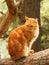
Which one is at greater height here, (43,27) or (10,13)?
(10,13)

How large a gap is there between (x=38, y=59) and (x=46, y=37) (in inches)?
70.6

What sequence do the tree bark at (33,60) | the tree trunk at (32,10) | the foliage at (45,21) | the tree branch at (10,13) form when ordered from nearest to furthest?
the tree bark at (33,60), the tree branch at (10,13), the tree trunk at (32,10), the foliage at (45,21)

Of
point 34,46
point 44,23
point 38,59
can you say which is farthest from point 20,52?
point 44,23

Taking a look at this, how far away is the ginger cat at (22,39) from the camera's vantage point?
6.95 ft

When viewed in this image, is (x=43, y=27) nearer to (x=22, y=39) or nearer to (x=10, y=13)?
(x=10, y=13)

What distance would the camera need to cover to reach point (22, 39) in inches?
83.4

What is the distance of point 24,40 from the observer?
2119 millimetres

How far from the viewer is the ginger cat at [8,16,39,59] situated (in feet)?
6.95

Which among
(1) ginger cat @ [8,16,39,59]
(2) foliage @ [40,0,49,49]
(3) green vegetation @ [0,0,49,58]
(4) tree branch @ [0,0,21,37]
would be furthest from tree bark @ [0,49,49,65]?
(2) foliage @ [40,0,49,49]

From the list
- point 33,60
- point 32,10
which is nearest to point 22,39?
point 33,60

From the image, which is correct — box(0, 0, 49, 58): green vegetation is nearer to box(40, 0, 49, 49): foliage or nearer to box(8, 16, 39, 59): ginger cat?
box(40, 0, 49, 49): foliage

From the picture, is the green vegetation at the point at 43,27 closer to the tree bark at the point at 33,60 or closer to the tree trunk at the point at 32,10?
the tree trunk at the point at 32,10

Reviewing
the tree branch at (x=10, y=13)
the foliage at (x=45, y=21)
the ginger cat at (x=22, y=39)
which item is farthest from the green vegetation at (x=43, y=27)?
the ginger cat at (x=22, y=39)

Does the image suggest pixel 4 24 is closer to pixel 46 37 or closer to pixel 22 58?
pixel 22 58
